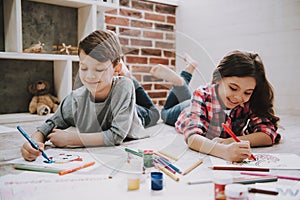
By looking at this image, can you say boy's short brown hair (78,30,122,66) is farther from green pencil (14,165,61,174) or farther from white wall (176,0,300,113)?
white wall (176,0,300,113)

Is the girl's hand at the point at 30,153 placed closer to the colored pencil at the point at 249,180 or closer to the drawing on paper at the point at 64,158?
the drawing on paper at the point at 64,158

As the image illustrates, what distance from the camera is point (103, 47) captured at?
1119 millimetres

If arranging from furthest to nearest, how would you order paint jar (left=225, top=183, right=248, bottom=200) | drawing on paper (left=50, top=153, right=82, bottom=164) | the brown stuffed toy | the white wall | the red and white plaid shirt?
the white wall → the brown stuffed toy → the red and white plaid shirt → drawing on paper (left=50, top=153, right=82, bottom=164) → paint jar (left=225, top=183, right=248, bottom=200)

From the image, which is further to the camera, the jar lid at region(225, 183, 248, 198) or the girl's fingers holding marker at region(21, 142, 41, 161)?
the girl's fingers holding marker at region(21, 142, 41, 161)

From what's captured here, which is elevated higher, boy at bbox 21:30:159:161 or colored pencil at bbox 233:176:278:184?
boy at bbox 21:30:159:161

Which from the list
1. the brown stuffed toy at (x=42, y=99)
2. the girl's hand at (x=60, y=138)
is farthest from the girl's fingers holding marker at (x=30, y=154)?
the brown stuffed toy at (x=42, y=99)

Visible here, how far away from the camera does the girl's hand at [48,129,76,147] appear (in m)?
1.16

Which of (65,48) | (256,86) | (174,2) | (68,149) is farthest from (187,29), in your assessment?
(68,149)

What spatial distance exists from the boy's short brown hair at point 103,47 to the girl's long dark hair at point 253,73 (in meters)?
0.39

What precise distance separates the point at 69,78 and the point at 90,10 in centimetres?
46

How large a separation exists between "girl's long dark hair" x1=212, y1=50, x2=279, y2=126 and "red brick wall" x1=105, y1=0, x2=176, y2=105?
0.65ft

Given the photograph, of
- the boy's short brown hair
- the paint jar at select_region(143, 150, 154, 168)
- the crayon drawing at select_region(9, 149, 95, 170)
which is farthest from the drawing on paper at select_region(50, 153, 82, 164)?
the boy's short brown hair

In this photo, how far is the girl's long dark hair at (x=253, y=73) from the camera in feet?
3.81

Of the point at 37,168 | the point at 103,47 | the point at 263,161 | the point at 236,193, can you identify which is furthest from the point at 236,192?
the point at 103,47
